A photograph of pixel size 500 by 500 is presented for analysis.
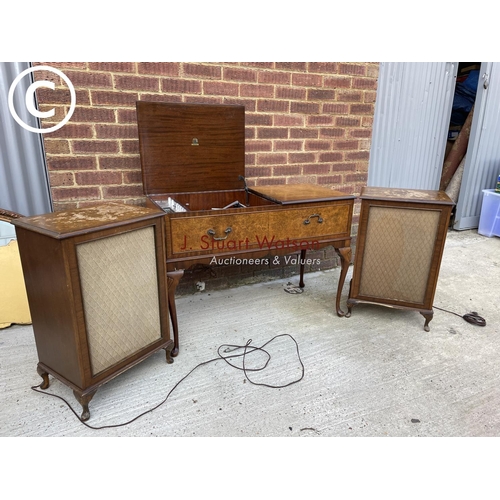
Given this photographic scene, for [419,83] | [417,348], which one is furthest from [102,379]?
[419,83]

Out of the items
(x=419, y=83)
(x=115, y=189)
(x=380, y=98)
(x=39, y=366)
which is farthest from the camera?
(x=419, y=83)

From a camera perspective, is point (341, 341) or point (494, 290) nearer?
point (341, 341)

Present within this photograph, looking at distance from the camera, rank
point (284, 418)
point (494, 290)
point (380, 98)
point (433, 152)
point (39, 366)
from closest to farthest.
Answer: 1. point (284, 418)
2. point (39, 366)
3. point (494, 290)
4. point (380, 98)
5. point (433, 152)

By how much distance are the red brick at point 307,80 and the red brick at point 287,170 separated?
1.93ft

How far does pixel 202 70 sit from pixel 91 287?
5.26 ft

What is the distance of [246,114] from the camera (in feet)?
8.57

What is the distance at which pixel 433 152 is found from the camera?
13.1 feet

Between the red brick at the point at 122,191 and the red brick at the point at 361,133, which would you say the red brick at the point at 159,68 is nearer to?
the red brick at the point at 122,191

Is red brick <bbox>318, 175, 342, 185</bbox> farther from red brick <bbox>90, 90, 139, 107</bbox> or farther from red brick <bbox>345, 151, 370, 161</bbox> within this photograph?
red brick <bbox>90, 90, 139, 107</bbox>

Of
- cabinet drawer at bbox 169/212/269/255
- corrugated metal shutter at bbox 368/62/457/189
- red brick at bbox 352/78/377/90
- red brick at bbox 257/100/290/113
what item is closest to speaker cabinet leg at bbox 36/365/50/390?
cabinet drawer at bbox 169/212/269/255

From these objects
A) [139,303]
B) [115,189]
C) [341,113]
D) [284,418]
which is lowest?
[284,418]

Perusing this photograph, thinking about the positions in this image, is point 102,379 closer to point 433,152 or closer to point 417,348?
point 417,348

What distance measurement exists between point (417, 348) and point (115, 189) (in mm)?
2061

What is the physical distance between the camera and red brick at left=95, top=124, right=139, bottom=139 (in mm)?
2232
